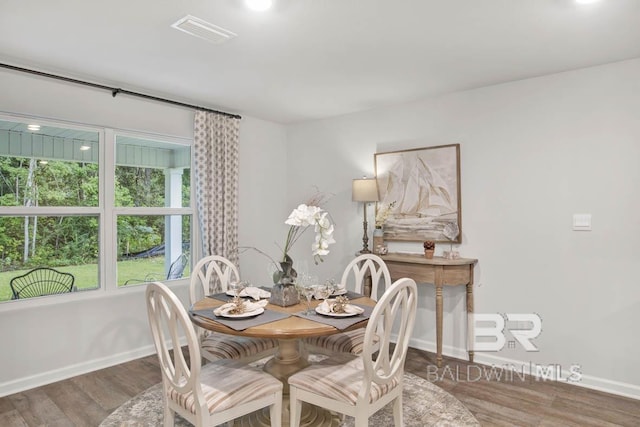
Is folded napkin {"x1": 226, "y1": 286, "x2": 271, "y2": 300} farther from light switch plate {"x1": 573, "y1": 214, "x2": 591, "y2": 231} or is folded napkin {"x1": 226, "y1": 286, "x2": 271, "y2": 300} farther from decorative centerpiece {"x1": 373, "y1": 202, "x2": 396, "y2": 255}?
light switch plate {"x1": 573, "y1": 214, "x2": 591, "y2": 231}

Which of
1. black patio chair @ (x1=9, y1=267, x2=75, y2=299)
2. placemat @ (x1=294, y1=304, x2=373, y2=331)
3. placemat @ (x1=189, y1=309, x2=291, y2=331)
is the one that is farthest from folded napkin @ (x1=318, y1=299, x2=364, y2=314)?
black patio chair @ (x1=9, y1=267, x2=75, y2=299)

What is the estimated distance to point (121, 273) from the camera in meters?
3.65

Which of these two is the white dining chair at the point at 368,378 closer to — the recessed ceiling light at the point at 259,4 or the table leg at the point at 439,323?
the table leg at the point at 439,323

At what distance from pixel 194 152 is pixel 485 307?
311 centimetres

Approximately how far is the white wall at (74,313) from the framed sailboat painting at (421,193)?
208 cm

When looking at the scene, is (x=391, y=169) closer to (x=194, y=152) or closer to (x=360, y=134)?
(x=360, y=134)

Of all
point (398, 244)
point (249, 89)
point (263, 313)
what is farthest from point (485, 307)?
point (249, 89)

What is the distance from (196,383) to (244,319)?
458mm

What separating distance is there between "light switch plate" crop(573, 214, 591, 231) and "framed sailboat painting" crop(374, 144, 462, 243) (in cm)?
88

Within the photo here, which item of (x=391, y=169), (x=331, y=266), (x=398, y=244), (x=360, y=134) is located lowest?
(x=331, y=266)

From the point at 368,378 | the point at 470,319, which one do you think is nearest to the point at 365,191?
the point at 470,319

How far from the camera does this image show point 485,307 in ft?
11.5

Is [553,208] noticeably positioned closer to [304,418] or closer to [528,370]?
[528,370]

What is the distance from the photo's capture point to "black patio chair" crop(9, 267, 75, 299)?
122 inches
